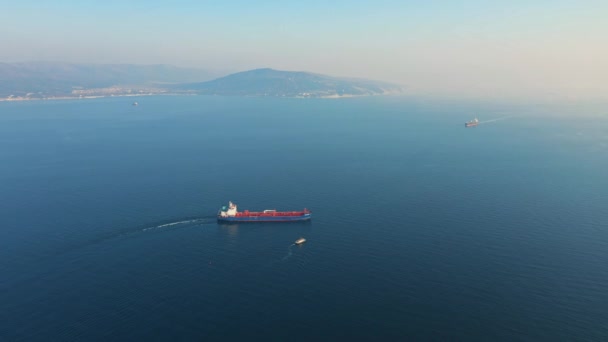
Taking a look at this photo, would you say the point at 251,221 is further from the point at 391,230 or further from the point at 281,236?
the point at 391,230

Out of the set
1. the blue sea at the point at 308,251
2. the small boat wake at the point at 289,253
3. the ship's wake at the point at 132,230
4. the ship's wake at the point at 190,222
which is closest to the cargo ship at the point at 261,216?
the ship's wake at the point at 190,222

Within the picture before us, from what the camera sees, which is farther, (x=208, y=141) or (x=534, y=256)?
(x=208, y=141)

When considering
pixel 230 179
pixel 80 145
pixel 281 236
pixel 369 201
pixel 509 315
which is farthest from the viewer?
pixel 80 145

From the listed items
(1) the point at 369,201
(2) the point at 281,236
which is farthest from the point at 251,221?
(1) the point at 369,201

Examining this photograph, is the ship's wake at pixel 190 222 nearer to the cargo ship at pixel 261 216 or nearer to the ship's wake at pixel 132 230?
the ship's wake at pixel 132 230

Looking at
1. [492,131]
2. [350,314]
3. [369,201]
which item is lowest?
[350,314]

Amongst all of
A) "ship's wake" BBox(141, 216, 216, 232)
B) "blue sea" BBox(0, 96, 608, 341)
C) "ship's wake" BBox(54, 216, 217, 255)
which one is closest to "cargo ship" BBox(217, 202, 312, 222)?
"ship's wake" BBox(141, 216, 216, 232)
